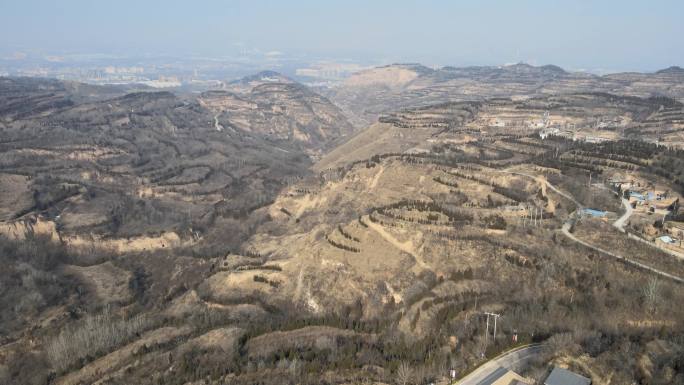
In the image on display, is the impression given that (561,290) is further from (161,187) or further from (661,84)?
(661,84)

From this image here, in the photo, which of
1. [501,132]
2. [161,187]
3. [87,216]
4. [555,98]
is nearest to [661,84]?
[555,98]

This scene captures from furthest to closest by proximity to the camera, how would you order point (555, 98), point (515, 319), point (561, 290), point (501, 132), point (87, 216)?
point (555, 98) → point (501, 132) → point (87, 216) → point (561, 290) → point (515, 319)

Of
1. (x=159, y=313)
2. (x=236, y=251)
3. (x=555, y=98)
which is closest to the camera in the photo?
(x=159, y=313)

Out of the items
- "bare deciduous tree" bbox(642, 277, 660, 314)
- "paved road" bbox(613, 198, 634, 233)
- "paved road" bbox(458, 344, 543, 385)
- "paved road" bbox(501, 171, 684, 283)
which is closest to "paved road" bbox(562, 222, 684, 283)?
"paved road" bbox(501, 171, 684, 283)

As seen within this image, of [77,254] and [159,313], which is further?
[77,254]

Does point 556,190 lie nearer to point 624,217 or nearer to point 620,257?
point 624,217

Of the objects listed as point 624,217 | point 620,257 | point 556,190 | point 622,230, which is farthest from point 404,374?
point 556,190

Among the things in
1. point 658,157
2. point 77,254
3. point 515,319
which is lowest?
point 77,254

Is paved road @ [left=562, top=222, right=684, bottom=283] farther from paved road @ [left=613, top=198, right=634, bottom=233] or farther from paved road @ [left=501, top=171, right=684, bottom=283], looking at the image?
paved road @ [left=613, top=198, right=634, bottom=233]
